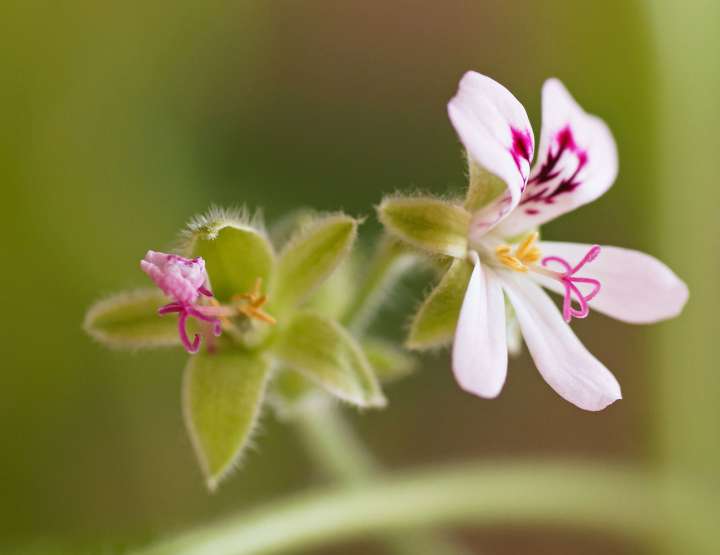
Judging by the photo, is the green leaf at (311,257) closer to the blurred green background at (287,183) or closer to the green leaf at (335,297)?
the green leaf at (335,297)

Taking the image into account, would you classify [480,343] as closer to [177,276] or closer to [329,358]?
[329,358]

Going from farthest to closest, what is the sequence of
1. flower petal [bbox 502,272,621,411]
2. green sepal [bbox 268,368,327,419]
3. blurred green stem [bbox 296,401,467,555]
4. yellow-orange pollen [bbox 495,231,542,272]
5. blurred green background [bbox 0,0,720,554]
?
blurred green background [bbox 0,0,720,554]
blurred green stem [bbox 296,401,467,555]
green sepal [bbox 268,368,327,419]
yellow-orange pollen [bbox 495,231,542,272]
flower petal [bbox 502,272,621,411]

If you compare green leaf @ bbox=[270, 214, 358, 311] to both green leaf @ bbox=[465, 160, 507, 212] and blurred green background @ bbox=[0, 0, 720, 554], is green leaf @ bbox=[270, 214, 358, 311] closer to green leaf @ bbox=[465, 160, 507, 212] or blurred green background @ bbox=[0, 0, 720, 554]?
green leaf @ bbox=[465, 160, 507, 212]

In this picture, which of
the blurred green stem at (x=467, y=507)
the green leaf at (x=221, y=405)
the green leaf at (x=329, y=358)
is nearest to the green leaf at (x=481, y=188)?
the green leaf at (x=329, y=358)

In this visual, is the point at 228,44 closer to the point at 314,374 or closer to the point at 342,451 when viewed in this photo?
the point at 342,451

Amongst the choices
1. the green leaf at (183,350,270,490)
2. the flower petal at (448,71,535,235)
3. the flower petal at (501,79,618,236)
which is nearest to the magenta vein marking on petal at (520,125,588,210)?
the flower petal at (501,79,618,236)

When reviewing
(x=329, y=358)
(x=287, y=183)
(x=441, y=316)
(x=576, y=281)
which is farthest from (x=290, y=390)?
(x=287, y=183)
